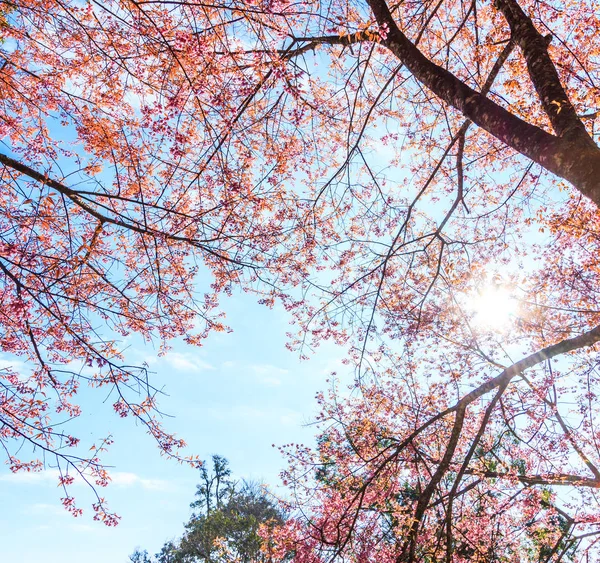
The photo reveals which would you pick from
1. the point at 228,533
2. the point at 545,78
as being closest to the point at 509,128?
the point at 545,78

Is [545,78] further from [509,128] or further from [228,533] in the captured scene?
[228,533]

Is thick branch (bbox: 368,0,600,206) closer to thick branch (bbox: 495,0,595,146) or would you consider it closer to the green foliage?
thick branch (bbox: 495,0,595,146)

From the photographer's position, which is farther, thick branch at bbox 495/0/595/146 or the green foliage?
the green foliage

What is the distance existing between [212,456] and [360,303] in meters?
23.9

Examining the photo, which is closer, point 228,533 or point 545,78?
point 545,78

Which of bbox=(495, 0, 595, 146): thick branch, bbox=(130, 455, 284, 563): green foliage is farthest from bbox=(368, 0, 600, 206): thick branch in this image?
bbox=(130, 455, 284, 563): green foliage

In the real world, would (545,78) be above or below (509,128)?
above

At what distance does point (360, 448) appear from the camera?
22.2ft

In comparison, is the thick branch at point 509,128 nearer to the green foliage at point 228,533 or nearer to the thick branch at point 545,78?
the thick branch at point 545,78

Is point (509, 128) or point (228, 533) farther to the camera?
point (228, 533)

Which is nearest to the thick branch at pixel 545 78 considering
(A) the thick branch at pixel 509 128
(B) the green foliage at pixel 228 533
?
Result: (A) the thick branch at pixel 509 128

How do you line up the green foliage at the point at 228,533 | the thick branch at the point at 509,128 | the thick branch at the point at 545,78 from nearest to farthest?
the thick branch at the point at 509,128
the thick branch at the point at 545,78
the green foliage at the point at 228,533

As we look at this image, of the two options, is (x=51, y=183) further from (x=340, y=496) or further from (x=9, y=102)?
(x=340, y=496)

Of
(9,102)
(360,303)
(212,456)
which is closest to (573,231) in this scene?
(360,303)
